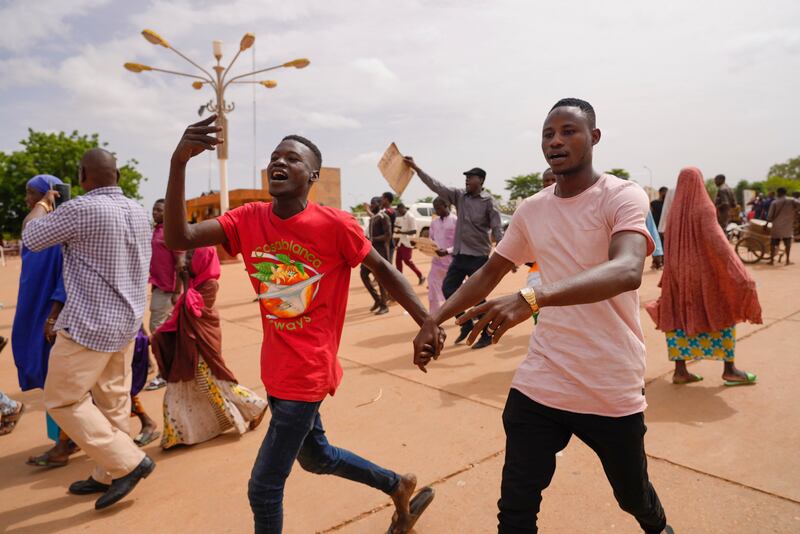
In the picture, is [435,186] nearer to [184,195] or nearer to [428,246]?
[428,246]

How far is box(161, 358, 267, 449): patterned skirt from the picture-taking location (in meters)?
3.92

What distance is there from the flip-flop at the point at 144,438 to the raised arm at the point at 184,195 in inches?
91.7

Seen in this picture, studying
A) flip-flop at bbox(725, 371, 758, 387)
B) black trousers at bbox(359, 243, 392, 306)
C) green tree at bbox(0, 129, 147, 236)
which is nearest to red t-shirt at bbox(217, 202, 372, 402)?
flip-flop at bbox(725, 371, 758, 387)

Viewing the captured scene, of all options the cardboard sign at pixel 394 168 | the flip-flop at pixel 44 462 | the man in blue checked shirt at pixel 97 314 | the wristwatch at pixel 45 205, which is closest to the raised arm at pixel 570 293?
the man in blue checked shirt at pixel 97 314

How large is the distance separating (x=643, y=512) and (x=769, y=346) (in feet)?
14.6

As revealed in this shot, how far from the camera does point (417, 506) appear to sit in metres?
2.79

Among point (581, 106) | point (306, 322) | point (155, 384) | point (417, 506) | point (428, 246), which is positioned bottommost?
point (155, 384)

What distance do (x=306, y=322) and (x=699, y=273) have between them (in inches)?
141

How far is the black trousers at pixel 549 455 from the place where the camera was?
199cm

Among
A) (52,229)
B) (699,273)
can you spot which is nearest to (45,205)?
(52,229)

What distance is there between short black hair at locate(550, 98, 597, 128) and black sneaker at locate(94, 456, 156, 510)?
2.90 meters

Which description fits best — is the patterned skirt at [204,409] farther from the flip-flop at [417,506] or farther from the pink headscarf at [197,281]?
the flip-flop at [417,506]

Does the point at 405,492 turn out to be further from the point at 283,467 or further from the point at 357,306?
the point at 357,306

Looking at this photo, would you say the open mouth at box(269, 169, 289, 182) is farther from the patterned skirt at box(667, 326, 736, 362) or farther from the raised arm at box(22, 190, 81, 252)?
the patterned skirt at box(667, 326, 736, 362)
